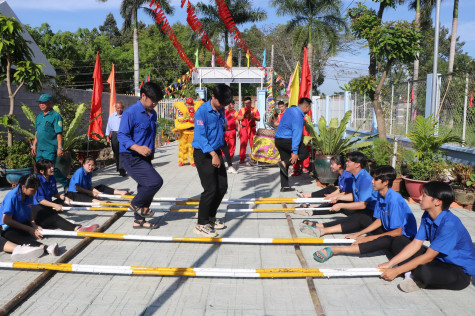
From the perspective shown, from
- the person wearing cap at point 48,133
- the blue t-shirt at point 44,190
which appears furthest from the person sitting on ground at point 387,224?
the person wearing cap at point 48,133

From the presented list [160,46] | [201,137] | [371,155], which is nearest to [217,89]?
[201,137]

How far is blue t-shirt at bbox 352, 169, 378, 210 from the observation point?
16.8 feet

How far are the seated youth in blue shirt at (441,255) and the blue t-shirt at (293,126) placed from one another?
3.74 meters

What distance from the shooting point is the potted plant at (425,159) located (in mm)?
6734

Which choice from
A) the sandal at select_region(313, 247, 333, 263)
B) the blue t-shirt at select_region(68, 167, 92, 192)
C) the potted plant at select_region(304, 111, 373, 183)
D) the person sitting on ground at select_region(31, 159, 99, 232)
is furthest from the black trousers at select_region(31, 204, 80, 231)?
the potted plant at select_region(304, 111, 373, 183)

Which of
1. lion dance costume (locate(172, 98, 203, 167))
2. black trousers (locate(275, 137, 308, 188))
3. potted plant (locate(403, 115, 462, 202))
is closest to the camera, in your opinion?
potted plant (locate(403, 115, 462, 202))

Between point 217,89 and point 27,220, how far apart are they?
272 cm

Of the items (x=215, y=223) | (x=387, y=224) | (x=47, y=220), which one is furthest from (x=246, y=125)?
(x=387, y=224)

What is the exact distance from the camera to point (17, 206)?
4.58 metres

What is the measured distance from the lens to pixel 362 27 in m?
9.25

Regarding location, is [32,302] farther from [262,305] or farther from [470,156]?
[470,156]

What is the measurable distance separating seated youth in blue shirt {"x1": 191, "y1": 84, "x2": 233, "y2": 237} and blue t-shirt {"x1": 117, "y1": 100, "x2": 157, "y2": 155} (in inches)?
26.8

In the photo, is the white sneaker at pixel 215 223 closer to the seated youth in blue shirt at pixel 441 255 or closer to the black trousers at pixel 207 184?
the black trousers at pixel 207 184

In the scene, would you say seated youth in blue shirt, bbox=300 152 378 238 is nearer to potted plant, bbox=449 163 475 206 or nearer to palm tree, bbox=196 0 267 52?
potted plant, bbox=449 163 475 206
